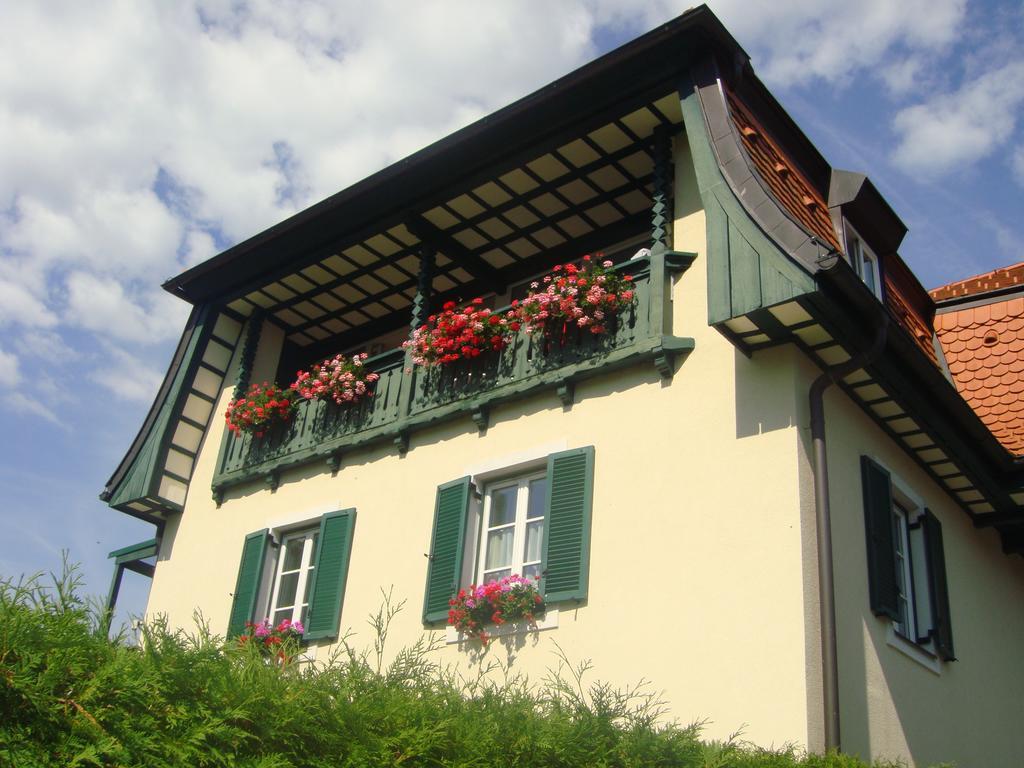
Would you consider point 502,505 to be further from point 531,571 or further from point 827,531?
point 827,531

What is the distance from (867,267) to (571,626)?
6140 mm

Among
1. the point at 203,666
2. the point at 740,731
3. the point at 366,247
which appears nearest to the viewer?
the point at 203,666

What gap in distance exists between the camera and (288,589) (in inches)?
537

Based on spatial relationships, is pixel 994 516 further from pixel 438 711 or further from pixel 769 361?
pixel 438 711

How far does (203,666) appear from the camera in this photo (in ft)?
19.5

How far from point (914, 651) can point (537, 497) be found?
3788mm

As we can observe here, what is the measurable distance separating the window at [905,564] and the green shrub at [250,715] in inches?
102

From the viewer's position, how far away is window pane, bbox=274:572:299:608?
13531mm

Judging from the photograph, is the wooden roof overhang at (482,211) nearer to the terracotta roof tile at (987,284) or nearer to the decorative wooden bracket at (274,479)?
the decorative wooden bracket at (274,479)

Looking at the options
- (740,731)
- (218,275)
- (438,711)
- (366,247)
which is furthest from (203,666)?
(218,275)

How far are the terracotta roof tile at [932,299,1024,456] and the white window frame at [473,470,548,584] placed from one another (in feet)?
17.1

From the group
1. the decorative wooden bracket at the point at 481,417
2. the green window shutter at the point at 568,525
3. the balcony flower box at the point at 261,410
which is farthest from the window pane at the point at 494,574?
the balcony flower box at the point at 261,410

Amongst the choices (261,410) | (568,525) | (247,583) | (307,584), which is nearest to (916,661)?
(568,525)

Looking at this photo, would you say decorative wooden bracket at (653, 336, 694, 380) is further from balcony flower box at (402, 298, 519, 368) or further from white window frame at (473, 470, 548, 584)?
balcony flower box at (402, 298, 519, 368)
